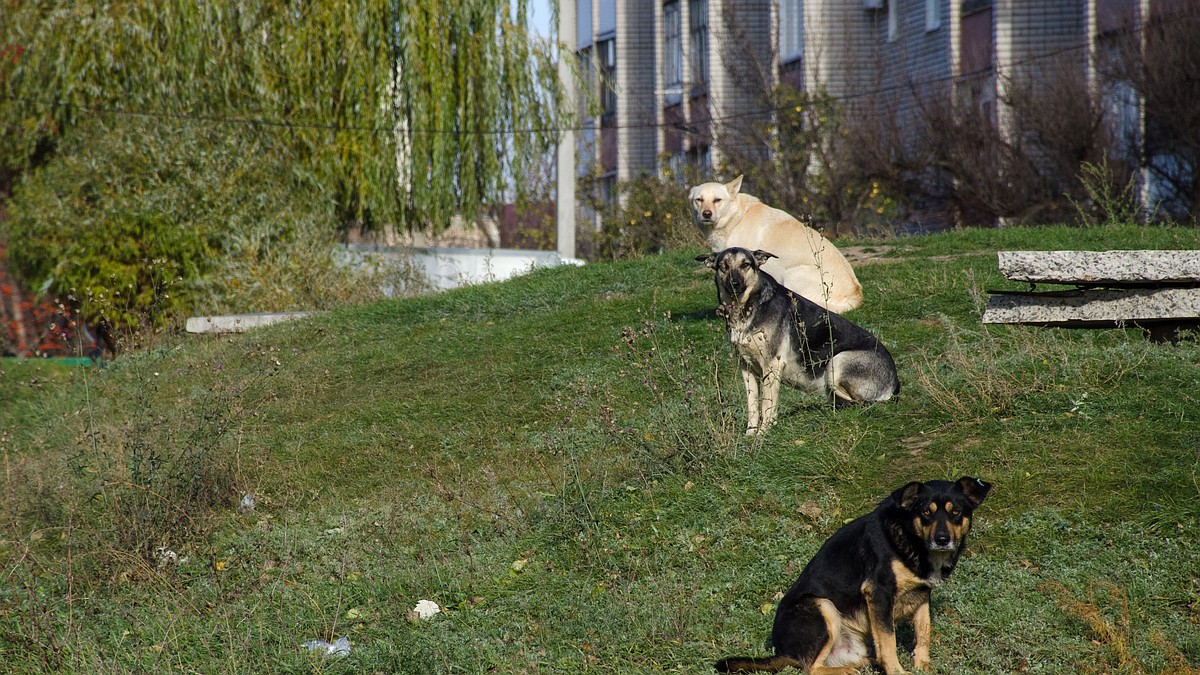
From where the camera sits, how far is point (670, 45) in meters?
36.9

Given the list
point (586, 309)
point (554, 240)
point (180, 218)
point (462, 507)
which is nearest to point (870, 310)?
point (586, 309)

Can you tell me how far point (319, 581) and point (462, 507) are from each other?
1.19m

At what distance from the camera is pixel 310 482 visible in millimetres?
9000

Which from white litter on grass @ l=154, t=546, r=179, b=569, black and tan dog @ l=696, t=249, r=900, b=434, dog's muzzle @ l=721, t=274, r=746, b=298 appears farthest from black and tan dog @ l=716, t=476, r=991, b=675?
white litter on grass @ l=154, t=546, r=179, b=569

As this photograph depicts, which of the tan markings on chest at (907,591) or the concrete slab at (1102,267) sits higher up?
the concrete slab at (1102,267)

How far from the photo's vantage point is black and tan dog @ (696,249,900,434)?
7.93 m

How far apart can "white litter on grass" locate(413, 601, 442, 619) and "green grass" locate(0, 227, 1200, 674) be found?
98 mm

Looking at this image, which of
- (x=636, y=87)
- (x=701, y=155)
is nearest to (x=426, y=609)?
(x=701, y=155)

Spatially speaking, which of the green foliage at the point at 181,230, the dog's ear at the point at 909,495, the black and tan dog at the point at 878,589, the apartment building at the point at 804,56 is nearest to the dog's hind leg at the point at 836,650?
the black and tan dog at the point at 878,589

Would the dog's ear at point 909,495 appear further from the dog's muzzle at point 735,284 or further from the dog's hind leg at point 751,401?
the dog's muzzle at point 735,284

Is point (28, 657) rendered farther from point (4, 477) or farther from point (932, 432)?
point (932, 432)

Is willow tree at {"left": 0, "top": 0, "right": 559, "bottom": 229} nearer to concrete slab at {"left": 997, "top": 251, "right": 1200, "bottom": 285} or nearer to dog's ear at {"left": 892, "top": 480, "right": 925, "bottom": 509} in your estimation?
concrete slab at {"left": 997, "top": 251, "right": 1200, "bottom": 285}

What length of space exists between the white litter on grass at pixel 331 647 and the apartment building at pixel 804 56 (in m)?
15.8

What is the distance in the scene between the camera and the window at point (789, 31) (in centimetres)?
3095
